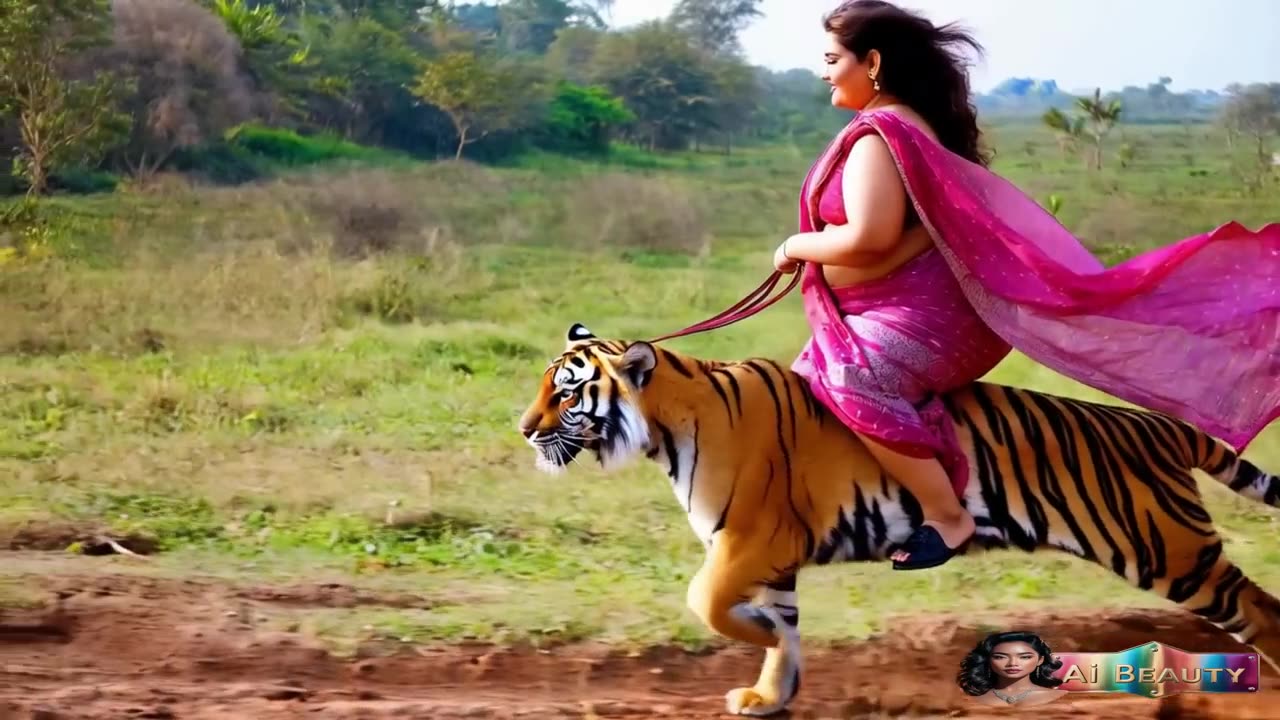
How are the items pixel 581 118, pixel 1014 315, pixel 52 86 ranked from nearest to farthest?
pixel 1014 315 < pixel 52 86 < pixel 581 118

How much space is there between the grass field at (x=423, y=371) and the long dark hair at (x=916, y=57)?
130 centimetres

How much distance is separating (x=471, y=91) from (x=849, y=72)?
6.13 feet

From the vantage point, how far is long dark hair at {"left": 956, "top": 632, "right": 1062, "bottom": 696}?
317 centimetres

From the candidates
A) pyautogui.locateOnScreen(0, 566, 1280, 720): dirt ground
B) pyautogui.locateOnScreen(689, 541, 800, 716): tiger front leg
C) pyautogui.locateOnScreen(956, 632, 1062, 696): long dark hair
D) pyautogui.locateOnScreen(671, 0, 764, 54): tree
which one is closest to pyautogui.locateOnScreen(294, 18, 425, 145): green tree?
pyautogui.locateOnScreen(671, 0, 764, 54): tree

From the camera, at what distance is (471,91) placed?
437cm

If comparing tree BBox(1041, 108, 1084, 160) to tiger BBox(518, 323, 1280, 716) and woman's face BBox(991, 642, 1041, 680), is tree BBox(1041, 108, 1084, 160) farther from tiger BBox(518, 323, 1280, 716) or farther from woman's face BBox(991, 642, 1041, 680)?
woman's face BBox(991, 642, 1041, 680)

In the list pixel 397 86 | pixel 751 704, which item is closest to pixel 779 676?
pixel 751 704

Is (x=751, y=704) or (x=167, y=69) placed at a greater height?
(x=167, y=69)

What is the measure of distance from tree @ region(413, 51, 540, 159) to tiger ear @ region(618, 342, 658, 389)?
1.74 m

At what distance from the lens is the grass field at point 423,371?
345 centimetres

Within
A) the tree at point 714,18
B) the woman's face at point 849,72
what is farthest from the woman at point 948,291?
the tree at point 714,18

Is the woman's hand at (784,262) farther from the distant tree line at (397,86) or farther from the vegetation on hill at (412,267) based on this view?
the distant tree line at (397,86)

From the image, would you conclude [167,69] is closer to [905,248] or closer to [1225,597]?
[905,248]

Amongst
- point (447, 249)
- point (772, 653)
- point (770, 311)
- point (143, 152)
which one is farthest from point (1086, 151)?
point (143, 152)
